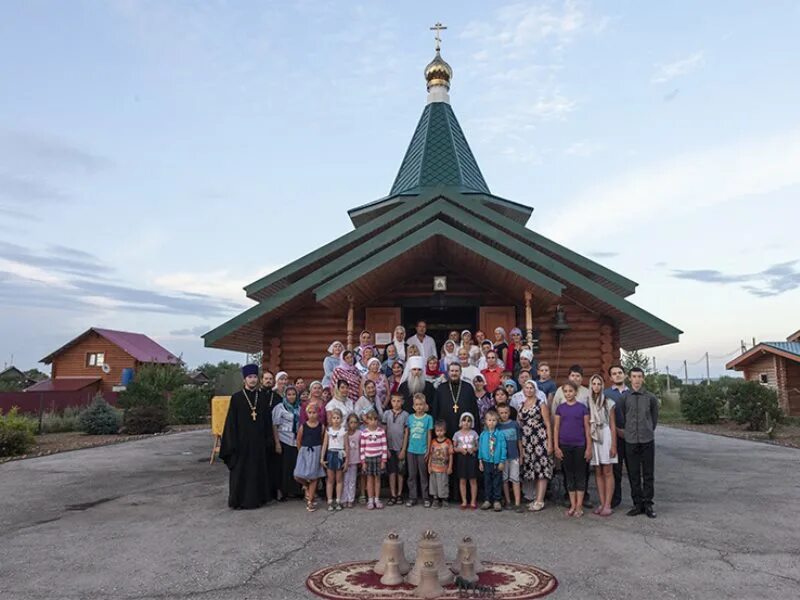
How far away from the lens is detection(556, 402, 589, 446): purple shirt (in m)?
7.05

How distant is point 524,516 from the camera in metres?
7.03

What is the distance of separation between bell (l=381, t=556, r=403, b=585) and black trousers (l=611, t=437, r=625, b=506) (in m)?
3.86

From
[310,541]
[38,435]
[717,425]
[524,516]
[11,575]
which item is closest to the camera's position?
[11,575]

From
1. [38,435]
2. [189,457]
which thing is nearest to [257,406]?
[189,457]

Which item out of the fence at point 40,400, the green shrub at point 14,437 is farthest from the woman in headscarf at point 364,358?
the fence at point 40,400

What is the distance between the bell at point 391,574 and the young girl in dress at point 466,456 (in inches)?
107

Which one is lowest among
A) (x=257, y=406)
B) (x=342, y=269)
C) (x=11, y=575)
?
(x=11, y=575)

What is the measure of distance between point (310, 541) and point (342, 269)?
561 cm

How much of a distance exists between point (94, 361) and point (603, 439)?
1697 inches

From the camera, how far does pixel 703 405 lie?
77.6 feet

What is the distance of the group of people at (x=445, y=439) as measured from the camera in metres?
7.12

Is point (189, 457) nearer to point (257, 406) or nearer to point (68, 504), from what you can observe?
point (68, 504)

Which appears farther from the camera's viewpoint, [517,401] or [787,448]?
[787,448]

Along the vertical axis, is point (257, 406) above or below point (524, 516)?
above
